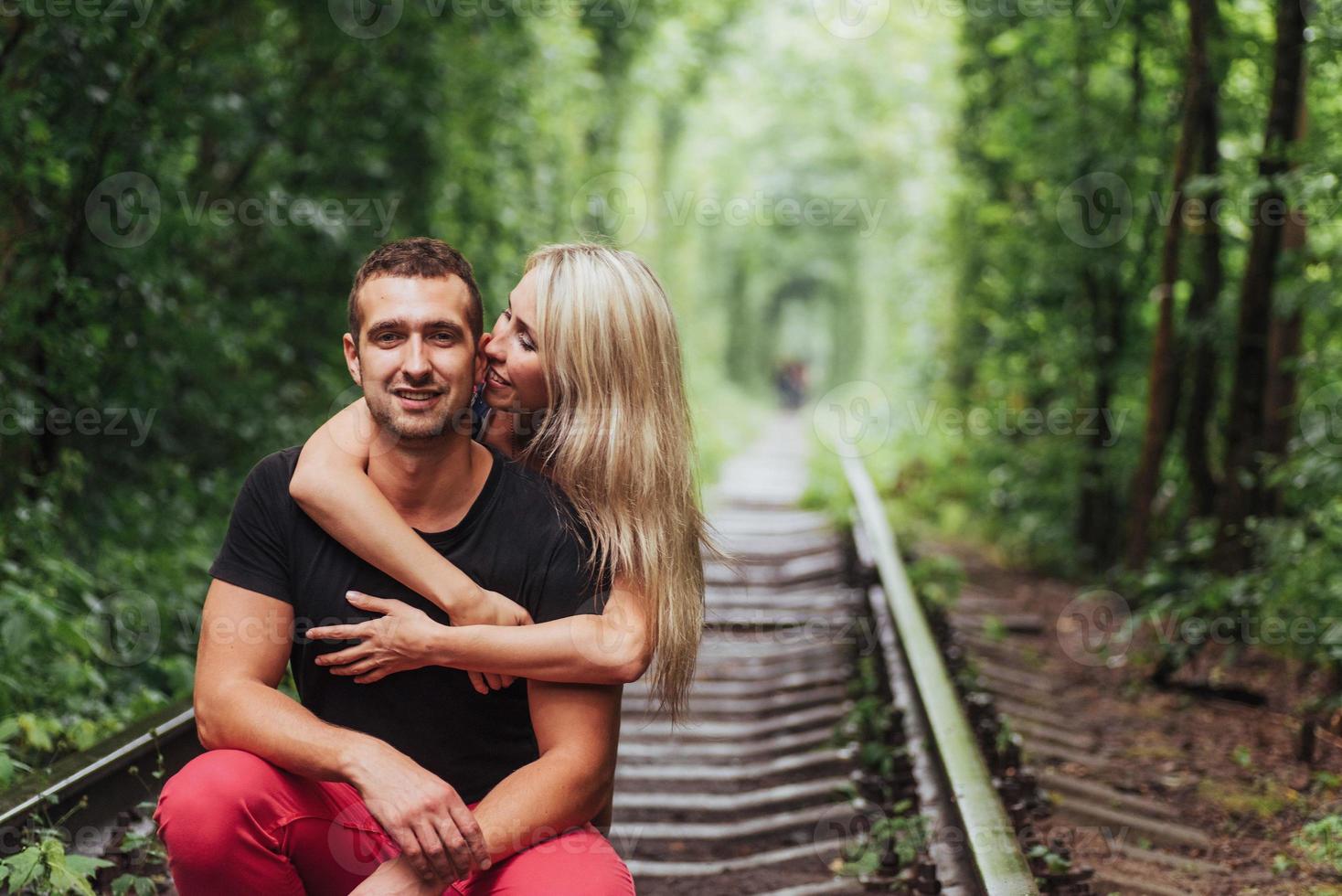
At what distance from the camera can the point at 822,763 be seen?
491 cm

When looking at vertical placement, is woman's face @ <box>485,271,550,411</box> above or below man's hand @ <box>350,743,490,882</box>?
above

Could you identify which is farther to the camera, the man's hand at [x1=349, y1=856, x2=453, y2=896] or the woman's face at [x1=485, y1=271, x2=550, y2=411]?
the woman's face at [x1=485, y1=271, x2=550, y2=411]

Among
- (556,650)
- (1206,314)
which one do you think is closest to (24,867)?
(556,650)

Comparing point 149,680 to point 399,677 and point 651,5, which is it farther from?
point 651,5

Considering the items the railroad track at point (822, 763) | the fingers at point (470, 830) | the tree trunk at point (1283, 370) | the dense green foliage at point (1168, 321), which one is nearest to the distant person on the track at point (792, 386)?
the dense green foliage at point (1168, 321)

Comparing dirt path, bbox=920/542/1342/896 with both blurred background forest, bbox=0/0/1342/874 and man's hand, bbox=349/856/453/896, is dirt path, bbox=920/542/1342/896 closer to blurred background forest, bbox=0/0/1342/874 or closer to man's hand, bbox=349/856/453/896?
blurred background forest, bbox=0/0/1342/874

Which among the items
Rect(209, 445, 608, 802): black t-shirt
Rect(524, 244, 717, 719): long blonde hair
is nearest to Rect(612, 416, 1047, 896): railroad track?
Rect(524, 244, 717, 719): long blonde hair

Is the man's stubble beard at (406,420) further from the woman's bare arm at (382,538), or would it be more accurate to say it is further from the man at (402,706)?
the woman's bare arm at (382,538)

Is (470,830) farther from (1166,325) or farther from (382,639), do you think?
(1166,325)

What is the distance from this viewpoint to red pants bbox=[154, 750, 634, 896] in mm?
2346

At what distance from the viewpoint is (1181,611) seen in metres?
5.93

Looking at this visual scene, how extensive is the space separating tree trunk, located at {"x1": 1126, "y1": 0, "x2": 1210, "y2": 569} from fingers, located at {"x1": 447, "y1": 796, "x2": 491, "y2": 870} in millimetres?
5995

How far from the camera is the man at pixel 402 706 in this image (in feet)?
7.80

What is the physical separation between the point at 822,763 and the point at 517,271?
20.0ft
